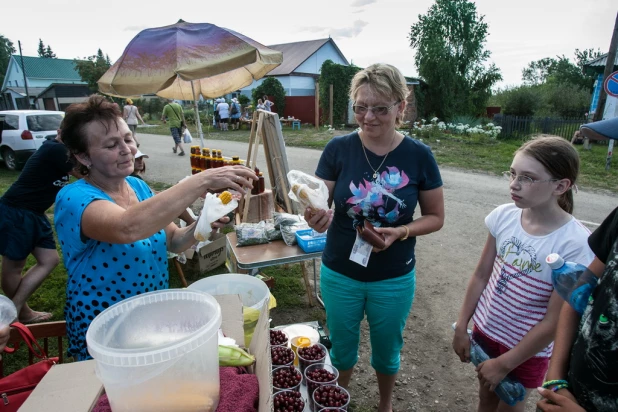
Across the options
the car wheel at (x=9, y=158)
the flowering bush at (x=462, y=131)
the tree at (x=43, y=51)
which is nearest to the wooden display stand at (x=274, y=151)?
the car wheel at (x=9, y=158)

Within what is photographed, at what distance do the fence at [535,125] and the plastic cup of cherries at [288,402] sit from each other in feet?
52.1

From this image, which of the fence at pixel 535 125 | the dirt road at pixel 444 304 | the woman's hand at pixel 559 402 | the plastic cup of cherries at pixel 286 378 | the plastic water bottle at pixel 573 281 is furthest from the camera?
the fence at pixel 535 125

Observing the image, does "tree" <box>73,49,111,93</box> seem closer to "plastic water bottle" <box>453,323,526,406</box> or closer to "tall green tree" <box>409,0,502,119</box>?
"tall green tree" <box>409,0,502,119</box>

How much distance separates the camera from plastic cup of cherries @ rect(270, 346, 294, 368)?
1.83m

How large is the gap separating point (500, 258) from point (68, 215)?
2.02m

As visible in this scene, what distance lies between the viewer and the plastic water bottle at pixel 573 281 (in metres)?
1.30

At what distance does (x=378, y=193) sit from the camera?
1.98m

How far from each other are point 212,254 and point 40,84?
62.5m

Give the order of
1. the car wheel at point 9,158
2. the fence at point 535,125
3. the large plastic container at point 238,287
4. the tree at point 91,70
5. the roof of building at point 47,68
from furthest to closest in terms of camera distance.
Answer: the roof of building at point 47,68 < the tree at point 91,70 < the fence at point 535,125 < the car wheel at point 9,158 < the large plastic container at point 238,287

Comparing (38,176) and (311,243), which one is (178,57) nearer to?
(38,176)

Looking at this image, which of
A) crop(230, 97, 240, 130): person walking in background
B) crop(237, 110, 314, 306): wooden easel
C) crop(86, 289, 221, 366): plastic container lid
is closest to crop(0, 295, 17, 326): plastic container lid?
crop(86, 289, 221, 366): plastic container lid

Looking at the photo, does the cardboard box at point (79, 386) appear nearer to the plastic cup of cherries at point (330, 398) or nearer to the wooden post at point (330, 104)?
the plastic cup of cherries at point (330, 398)

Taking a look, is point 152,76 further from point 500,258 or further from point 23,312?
point 500,258

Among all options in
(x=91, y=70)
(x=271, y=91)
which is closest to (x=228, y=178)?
(x=271, y=91)
